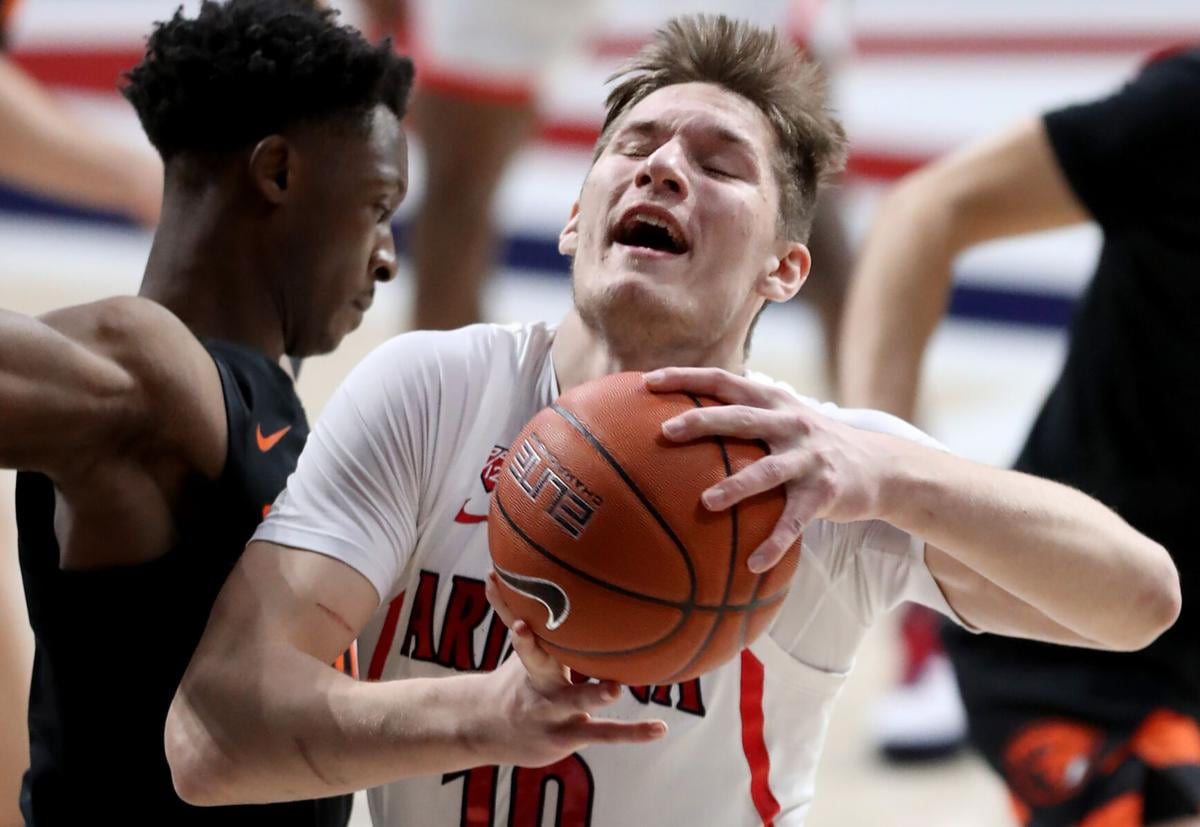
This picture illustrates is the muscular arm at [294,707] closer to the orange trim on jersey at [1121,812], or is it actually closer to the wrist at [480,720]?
the wrist at [480,720]

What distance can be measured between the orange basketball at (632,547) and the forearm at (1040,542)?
223 mm

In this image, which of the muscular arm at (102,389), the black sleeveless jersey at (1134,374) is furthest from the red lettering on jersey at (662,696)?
the black sleeveless jersey at (1134,374)

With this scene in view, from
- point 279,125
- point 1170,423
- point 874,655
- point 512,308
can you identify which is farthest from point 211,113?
point 512,308

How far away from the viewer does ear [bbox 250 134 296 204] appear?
8.34 feet

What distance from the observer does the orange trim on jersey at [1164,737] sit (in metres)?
3.07

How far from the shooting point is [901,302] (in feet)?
10.6

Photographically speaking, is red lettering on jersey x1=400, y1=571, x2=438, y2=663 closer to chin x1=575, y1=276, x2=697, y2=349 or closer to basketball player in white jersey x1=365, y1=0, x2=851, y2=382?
chin x1=575, y1=276, x2=697, y2=349

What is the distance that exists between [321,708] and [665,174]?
0.86m

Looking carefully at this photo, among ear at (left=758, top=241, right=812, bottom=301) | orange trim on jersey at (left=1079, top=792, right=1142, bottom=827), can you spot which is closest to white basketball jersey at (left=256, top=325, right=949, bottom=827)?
ear at (left=758, top=241, right=812, bottom=301)

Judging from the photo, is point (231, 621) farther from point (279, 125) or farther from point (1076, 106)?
point (1076, 106)

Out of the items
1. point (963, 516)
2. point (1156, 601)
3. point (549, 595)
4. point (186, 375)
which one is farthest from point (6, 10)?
point (1156, 601)

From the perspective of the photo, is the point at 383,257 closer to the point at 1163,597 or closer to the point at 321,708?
the point at 321,708

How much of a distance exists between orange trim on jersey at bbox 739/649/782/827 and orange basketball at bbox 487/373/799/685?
13.9 inches

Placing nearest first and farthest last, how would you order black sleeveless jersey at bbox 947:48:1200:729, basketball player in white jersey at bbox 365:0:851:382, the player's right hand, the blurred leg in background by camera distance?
the player's right hand
the blurred leg in background
black sleeveless jersey at bbox 947:48:1200:729
basketball player in white jersey at bbox 365:0:851:382
